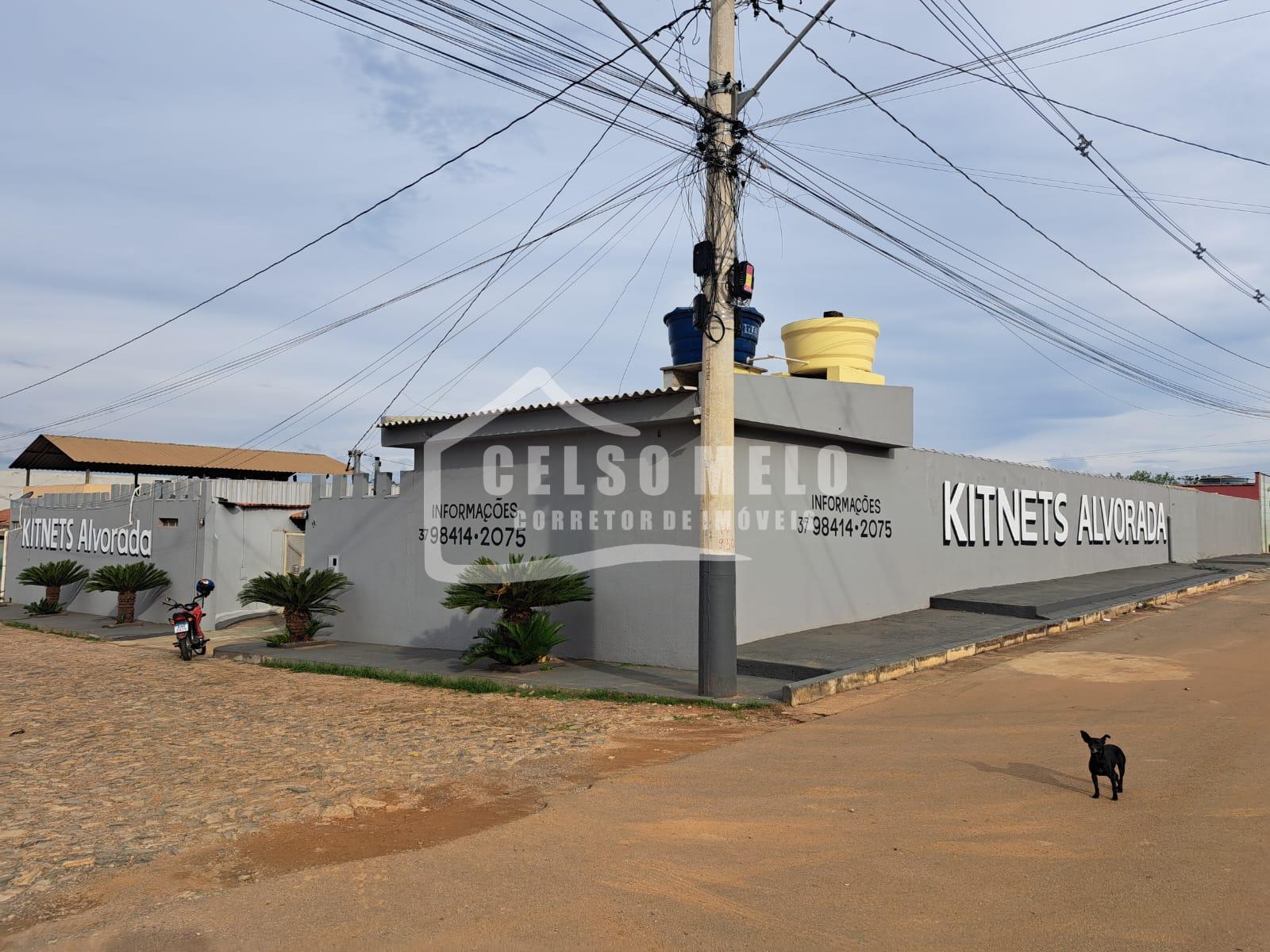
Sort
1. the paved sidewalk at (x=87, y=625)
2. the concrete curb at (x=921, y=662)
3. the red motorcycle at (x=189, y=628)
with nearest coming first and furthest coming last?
1. the concrete curb at (x=921, y=662)
2. the red motorcycle at (x=189, y=628)
3. the paved sidewalk at (x=87, y=625)

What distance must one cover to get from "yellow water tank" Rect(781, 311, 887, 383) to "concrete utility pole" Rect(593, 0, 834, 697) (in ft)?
18.5

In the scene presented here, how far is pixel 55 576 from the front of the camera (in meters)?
25.4

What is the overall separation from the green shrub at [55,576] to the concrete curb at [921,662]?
2320 centimetres

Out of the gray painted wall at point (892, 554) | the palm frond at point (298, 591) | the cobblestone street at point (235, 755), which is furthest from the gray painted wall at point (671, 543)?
the cobblestone street at point (235, 755)

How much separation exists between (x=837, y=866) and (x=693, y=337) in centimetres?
1028

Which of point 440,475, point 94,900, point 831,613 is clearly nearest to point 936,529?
point 831,613

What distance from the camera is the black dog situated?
5.74 metres

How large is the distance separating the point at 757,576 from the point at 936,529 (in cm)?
655

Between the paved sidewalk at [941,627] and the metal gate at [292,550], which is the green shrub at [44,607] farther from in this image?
the paved sidewalk at [941,627]

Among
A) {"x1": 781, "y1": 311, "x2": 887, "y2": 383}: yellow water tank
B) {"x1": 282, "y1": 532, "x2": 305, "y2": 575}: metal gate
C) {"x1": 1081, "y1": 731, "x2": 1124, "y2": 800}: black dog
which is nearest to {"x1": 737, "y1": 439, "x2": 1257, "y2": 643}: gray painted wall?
{"x1": 781, "y1": 311, "x2": 887, "y2": 383}: yellow water tank

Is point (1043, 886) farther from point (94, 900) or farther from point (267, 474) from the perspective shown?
point (267, 474)

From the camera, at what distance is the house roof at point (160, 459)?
30.2 meters

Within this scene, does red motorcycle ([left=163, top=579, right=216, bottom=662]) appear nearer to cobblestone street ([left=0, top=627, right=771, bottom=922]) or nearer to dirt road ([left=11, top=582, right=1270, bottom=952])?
cobblestone street ([left=0, top=627, right=771, bottom=922])

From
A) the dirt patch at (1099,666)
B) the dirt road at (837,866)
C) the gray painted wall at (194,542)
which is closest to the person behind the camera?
the dirt road at (837,866)
